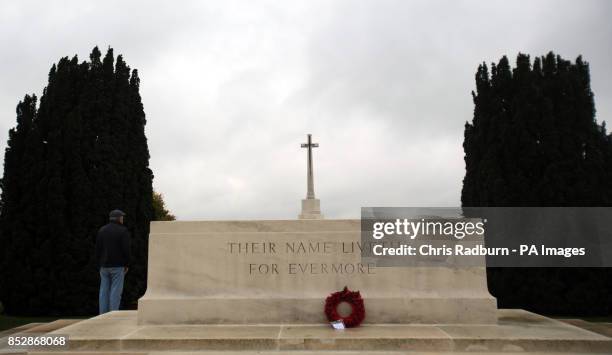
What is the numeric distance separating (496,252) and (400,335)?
23.1ft

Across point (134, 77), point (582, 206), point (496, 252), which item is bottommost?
point (496, 252)

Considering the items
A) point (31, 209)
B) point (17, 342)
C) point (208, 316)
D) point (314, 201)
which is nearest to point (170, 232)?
point (208, 316)

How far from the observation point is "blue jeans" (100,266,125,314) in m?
7.74

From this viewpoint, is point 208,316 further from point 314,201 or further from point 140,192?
point 140,192

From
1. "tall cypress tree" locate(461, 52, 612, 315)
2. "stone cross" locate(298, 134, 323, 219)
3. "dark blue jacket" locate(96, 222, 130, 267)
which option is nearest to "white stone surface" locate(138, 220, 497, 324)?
"dark blue jacket" locate(96, 222, 130, 267)

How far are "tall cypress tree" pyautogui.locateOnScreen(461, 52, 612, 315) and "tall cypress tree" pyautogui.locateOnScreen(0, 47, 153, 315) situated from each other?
30.9 feet

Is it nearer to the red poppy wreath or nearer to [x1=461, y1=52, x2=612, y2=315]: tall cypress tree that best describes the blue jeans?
the red poppy wreath

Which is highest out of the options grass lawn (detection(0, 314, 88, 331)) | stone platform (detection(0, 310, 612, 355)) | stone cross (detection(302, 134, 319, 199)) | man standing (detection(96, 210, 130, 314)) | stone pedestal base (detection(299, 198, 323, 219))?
stone cross (detection(302, 134, 319, 199))

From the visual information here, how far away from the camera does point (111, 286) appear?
7969 mm

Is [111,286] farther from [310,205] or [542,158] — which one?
[542,158]

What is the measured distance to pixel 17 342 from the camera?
6.64 m

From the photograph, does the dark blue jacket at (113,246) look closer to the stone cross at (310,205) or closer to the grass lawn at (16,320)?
the stone cross at (310,205)

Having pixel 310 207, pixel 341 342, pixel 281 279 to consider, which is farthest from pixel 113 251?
pixel 341 342

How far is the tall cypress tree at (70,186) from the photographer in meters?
12.1
